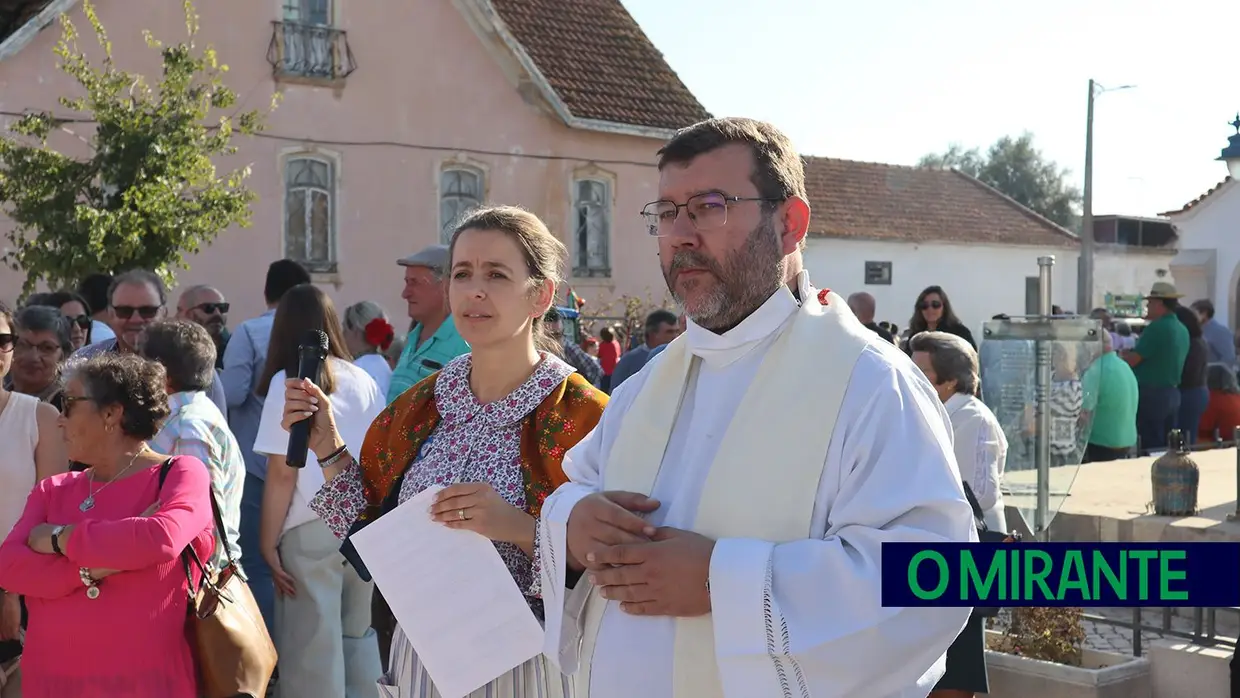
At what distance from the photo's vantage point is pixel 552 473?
3570 mm

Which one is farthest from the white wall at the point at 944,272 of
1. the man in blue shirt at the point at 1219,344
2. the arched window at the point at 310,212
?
the man in blue shirt at the point at 1219,344

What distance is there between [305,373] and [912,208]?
3294cm

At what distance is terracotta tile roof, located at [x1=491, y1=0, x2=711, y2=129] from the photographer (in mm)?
21906

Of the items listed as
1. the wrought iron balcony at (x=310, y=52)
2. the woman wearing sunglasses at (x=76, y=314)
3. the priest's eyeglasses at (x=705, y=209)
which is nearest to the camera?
the priest's eyeglasses at (x=705, y=209)

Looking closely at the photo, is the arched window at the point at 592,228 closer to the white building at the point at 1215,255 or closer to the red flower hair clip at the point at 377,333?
the white building at the point at 1215,255

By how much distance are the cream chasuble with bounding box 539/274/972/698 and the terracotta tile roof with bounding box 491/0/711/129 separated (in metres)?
19.0

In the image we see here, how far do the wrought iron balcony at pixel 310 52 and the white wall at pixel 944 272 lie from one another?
1427cm

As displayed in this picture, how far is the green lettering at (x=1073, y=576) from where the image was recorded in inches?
93.1

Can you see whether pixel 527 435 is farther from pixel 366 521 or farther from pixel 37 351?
pixel 37 351

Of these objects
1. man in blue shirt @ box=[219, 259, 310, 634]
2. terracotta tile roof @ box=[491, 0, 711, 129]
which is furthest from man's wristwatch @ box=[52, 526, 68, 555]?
terracotta tile roof @ box=[491, 0, 711, 129]

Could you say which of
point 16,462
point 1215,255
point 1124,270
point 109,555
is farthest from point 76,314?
point 1124,270

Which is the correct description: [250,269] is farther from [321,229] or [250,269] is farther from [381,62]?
[381,62]

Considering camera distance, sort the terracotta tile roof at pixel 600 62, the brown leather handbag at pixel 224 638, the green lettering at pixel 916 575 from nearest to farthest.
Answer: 1. the green lettering at pixel 916 575
2. the brown leather handbag at pixel 224 638
3. the terracotta tile roof at pixel 600 62

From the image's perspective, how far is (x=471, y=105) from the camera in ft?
68.5
